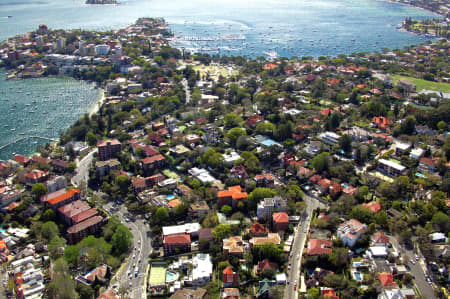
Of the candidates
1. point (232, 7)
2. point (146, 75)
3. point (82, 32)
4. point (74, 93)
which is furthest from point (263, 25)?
point (74, 93)

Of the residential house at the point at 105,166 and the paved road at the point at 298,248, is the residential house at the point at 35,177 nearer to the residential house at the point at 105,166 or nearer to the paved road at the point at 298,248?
the residential house at the point at 105,166

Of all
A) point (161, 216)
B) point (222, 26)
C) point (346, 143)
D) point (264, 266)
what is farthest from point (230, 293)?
point (222, 26)

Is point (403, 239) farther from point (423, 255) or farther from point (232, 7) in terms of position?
point (232, 7)

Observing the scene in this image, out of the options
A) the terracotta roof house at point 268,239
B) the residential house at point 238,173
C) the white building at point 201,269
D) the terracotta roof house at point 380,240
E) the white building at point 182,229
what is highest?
the residential house at point 238,173

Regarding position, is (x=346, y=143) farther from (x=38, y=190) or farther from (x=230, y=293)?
(x=38, y=190)

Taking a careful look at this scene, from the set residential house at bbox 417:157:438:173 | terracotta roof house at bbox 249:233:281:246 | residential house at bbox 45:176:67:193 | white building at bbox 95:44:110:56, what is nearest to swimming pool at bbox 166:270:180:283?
terracotta roof house at bbox 249:233:281:246

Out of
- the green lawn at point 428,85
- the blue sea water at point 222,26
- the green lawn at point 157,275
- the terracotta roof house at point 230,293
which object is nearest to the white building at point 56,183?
the blue sea water at point 222,26
